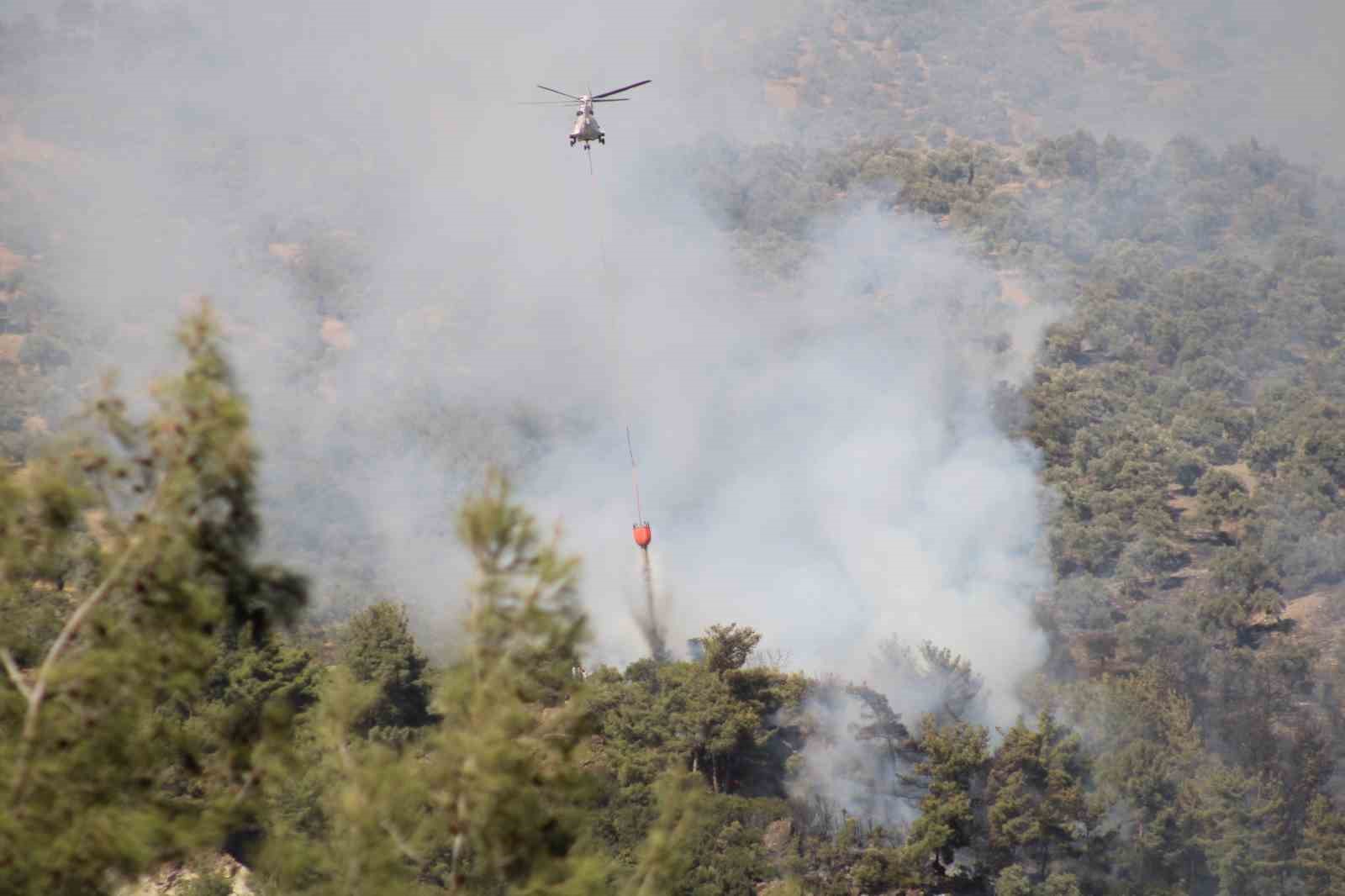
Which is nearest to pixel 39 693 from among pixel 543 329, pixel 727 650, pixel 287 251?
pixel 727 650

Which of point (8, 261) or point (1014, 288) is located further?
point (1014, 288)

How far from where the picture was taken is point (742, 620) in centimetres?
5609

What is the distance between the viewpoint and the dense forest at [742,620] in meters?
14.8

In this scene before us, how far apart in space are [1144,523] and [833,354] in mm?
22172

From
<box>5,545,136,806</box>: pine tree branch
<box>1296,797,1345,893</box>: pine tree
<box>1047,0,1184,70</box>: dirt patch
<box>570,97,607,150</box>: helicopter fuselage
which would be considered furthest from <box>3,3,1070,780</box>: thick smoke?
<box>1047,0,1184,70</box>: dirt patch

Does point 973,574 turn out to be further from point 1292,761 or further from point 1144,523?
point 1292,761

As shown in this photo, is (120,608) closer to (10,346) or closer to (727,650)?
(727,650)

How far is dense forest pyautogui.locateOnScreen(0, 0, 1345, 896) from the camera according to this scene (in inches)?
582

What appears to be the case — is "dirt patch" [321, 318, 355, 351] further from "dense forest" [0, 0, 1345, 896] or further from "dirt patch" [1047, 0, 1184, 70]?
"dirt patch" [1047, 0, 1184, 70]

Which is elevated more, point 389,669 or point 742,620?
point 742,620

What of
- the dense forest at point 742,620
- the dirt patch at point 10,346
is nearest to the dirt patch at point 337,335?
the dense forest at point 742,620

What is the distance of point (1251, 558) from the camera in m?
59.7

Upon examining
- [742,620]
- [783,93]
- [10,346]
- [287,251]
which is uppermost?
[783,93]

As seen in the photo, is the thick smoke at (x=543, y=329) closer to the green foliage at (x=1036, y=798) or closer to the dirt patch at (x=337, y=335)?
the dirt patch at (x=337, y=335)
